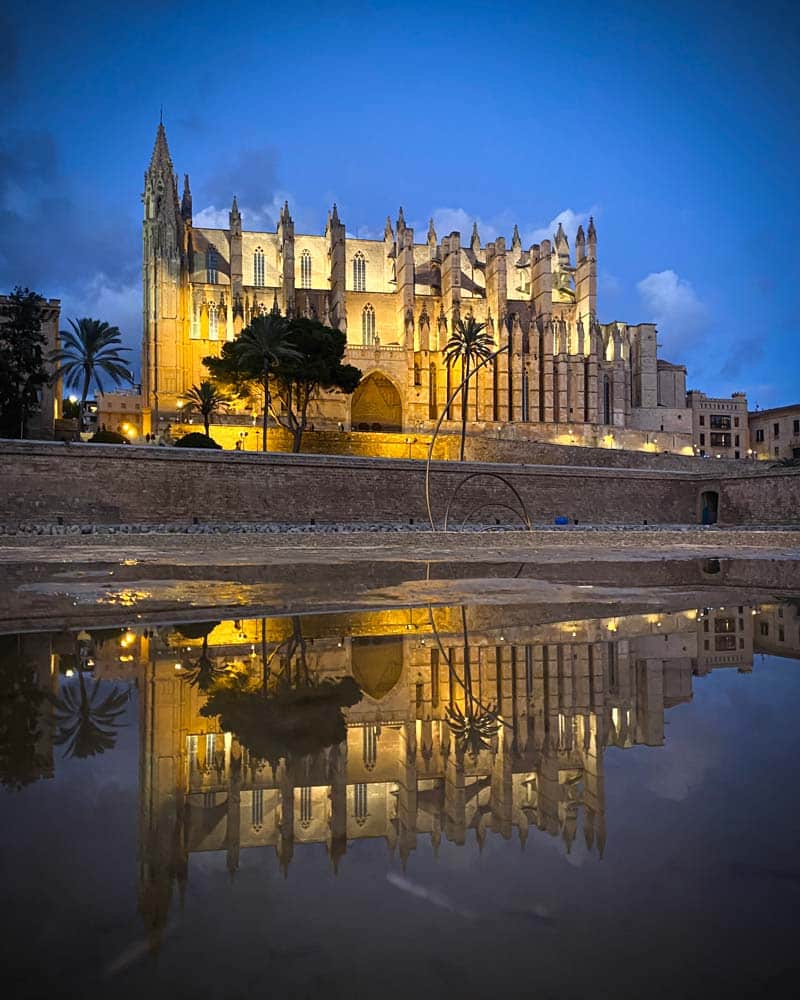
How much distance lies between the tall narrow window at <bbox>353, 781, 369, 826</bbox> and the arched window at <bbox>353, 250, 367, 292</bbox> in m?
65.9

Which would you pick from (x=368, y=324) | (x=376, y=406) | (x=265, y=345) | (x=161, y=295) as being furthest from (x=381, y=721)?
(x=368, y=324)

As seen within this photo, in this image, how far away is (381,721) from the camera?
4.51m

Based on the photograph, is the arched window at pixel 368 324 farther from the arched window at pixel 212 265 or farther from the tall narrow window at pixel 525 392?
the tall narrow window at pixel 525 392

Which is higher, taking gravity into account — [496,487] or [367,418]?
[367,418]

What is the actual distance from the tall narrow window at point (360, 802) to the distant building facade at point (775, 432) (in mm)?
63868

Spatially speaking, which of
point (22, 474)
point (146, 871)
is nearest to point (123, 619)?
point (146, 871)

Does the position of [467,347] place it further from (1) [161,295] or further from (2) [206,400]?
(1) [161,295]

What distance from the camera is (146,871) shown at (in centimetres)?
261

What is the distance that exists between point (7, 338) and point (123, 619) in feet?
97.0

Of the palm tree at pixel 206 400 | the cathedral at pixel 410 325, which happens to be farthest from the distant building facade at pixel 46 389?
the cathedral at pixel 410 325

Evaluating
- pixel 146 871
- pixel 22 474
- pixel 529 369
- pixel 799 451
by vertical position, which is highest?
pixel 529 369

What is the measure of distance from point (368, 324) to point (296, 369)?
64.4 feet

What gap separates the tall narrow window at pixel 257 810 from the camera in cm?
298

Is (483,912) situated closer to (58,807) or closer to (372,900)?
(372,900)
